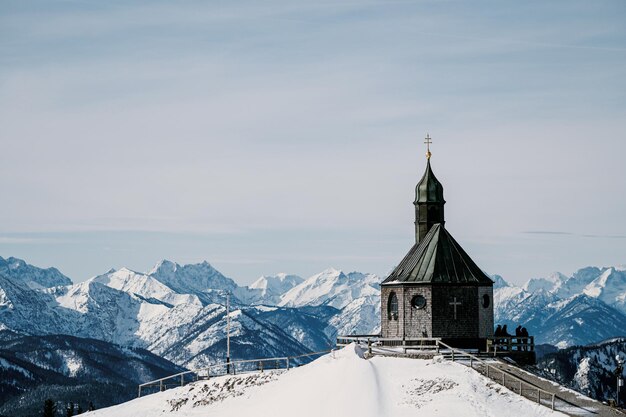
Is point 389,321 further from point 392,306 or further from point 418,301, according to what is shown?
point 418,301

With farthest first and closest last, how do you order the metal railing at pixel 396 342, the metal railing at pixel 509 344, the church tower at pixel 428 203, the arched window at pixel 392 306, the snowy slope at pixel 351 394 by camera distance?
the church tower at pixel 428 203 < the arched window at pixel 392 306 < the metal railing at pixel 509 344 < the metal railing at pixel 396 342 < the snowy slope at pixel 351 394

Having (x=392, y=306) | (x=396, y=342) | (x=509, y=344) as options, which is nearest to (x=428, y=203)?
(x=392, y=306)

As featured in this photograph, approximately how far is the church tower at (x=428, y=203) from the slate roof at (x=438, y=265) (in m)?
1.24

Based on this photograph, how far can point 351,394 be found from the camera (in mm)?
72000

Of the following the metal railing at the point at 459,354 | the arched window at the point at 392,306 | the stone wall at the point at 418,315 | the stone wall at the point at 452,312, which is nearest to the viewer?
the metal railing at the point at 459,354

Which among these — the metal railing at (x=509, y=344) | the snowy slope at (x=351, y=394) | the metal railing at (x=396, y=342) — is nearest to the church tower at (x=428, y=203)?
the metal railing at (x=396, y=342)

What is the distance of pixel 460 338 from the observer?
84.3 m

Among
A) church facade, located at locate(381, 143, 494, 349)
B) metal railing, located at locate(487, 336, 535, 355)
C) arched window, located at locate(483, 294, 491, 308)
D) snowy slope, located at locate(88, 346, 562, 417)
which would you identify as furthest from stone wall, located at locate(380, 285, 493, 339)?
snowy slope, located at locate(88, 346, 562, 417)

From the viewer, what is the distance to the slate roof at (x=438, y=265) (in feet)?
279

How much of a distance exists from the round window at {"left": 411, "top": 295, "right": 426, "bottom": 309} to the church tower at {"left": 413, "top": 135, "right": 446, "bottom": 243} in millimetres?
6530

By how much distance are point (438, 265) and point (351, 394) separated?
16852mm

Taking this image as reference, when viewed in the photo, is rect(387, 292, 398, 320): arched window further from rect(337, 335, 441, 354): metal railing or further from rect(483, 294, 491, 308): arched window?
rect(483, 294, 491, 308): arched window

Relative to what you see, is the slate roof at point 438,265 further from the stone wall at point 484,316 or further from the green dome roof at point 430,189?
the green dome roof at point 430,189

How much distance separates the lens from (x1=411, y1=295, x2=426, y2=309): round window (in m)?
85.1
